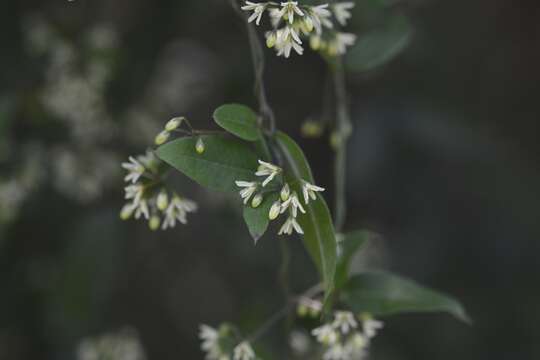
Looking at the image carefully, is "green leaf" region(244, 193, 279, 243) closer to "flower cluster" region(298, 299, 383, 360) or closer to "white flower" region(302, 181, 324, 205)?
"white flower" region(302, 181, 324, 205)

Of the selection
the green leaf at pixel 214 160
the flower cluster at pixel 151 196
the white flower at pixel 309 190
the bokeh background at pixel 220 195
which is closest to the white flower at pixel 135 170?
the flower cluster at pixel 151 196

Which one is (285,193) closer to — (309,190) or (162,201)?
(309,190)

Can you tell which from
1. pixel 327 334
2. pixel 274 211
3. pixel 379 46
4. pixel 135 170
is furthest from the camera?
pixel 379 46

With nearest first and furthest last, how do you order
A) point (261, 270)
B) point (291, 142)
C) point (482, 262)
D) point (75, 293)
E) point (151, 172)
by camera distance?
point (291, 142) < point (151, 172) < point (75, 293) < point (261, 270) < point (482, 262)

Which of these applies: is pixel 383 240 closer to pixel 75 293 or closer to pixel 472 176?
pixel 472 176

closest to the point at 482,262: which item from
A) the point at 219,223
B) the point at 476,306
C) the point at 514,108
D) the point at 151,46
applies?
the point at 476,306

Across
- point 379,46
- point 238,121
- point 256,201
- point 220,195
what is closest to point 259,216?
point 256,201
